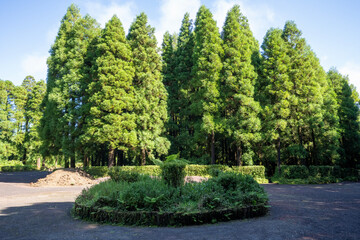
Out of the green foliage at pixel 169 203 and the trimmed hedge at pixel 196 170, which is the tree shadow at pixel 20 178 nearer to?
the trimmed hedge at pixel 196 170

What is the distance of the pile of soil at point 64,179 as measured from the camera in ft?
50.5

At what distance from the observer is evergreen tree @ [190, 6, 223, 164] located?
19.2 metres

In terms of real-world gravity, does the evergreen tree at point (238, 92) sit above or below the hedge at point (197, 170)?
above

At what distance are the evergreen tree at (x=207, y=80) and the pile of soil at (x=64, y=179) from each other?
9.79 meters

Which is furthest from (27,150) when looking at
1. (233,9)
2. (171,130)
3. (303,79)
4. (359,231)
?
(359,231)

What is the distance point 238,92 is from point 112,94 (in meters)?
10.9

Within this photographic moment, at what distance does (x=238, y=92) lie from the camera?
19.1 metres

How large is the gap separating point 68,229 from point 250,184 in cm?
503

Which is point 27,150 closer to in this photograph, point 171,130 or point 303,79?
point 171,130

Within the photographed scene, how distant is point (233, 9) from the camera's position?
2244 centimetres

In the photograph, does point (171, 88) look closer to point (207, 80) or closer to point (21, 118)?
point (207, 80)

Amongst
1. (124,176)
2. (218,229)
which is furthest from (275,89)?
(218,229)

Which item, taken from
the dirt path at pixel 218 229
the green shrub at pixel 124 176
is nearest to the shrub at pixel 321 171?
the dirt path at pixel 218 229

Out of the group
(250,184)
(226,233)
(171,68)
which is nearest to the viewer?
(226,233)
